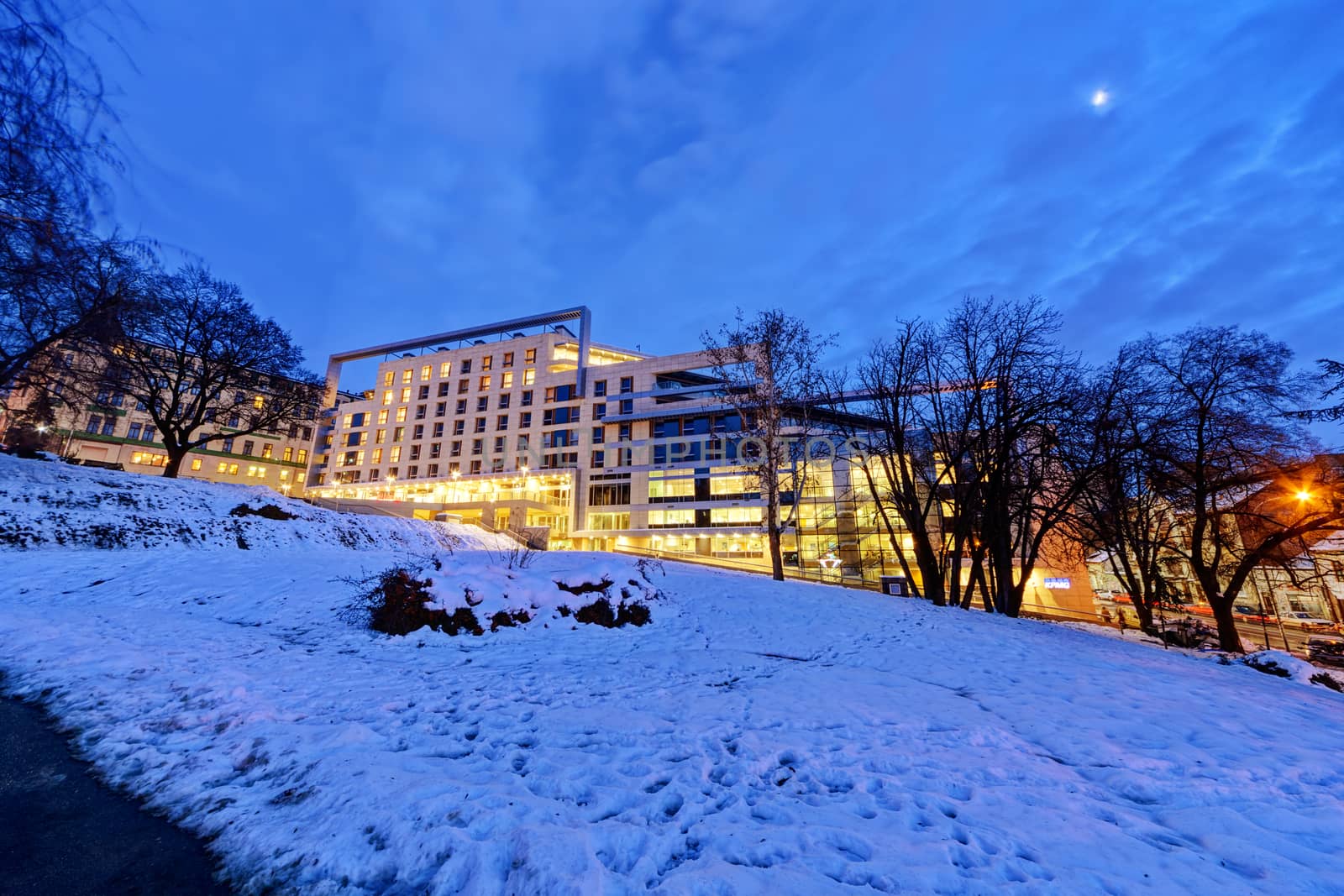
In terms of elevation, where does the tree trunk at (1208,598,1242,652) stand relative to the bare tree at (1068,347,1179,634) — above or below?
below

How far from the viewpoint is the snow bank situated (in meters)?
14.6

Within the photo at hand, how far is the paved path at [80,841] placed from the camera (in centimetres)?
244

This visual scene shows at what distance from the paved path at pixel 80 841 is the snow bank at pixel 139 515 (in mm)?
16704

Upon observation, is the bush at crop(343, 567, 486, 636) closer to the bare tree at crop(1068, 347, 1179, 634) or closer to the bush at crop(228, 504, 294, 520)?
the bush at crop(228, 504, 294, 520)

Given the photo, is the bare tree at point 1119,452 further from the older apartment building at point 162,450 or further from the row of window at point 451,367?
the older apartment building at point 162,450

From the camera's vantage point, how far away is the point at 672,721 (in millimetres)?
5395

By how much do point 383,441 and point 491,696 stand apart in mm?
76701

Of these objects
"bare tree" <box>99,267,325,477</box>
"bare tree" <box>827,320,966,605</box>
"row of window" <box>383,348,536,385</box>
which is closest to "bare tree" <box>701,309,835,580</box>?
"bare tree" <box>827,320,966,605</box>

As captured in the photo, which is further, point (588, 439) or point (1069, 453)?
point (588, 439)

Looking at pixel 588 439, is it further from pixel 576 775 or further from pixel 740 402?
pixel 576 775

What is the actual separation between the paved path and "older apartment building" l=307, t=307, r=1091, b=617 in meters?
38.6

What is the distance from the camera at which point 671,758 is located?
14.6 feet

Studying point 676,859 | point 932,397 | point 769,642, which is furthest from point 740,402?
point 676,859

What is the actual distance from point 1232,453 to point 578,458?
172ft
